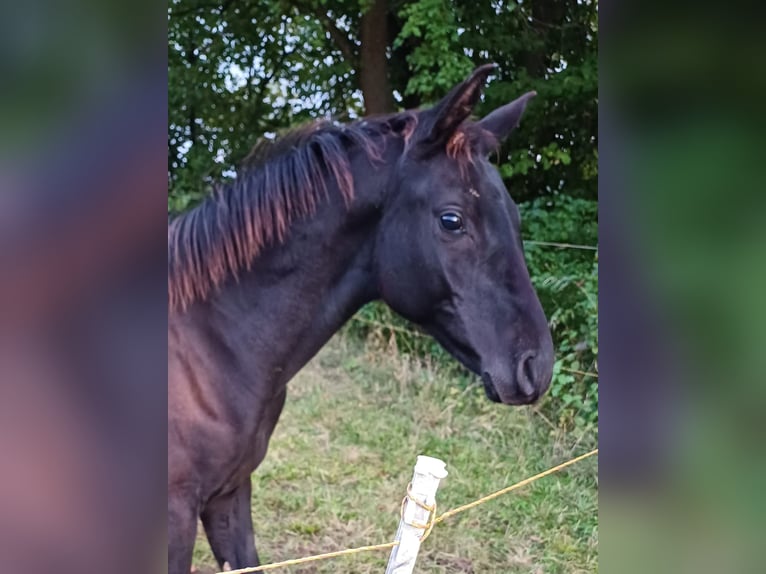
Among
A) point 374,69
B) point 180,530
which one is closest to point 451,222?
point 180,530

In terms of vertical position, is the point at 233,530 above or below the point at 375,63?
below

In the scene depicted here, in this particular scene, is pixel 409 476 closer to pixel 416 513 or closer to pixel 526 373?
pixel 526 373

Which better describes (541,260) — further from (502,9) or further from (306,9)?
(306,9)

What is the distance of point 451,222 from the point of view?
5.84 feet

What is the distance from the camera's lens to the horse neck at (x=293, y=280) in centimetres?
186

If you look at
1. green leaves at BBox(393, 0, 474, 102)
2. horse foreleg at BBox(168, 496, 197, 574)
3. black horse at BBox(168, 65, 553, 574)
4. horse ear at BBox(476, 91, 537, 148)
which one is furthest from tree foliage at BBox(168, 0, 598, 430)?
horse foreleg at BBox(168, 496, 197, 574)

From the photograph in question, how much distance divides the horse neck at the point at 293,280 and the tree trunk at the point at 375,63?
5322mm
